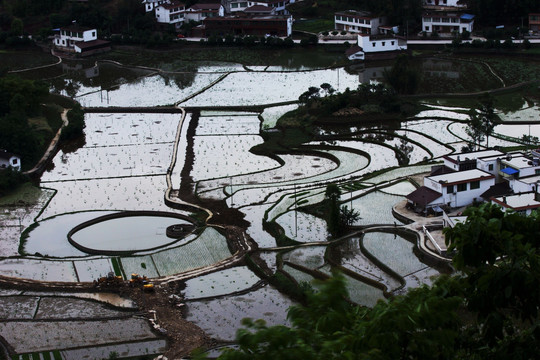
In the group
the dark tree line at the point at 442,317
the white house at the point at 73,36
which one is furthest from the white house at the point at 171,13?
the dark tree line at the point at 442,317

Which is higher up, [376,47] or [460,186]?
[376,47]

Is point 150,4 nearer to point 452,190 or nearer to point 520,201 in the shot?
point 452,190

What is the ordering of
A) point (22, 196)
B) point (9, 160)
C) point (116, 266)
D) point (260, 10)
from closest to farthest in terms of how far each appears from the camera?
point (116, 266)
point (22, 196)
point (9, 160)
point (260, 10)

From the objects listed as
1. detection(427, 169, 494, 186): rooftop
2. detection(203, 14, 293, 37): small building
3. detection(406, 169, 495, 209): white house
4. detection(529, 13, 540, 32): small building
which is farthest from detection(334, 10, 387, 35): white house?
detection(406, 169, 495, 209): white house

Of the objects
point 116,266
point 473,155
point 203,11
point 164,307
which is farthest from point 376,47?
point 164,307

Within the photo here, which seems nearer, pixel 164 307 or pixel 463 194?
pixel 164 307

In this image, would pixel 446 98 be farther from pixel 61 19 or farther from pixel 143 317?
pixel 61 19

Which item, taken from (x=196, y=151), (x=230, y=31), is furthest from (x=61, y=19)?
(x=196, y=151)
